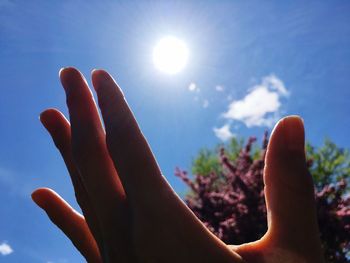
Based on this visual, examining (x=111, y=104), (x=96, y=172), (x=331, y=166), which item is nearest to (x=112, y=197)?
(x=96, y=172)

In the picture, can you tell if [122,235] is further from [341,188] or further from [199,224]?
[341,188]

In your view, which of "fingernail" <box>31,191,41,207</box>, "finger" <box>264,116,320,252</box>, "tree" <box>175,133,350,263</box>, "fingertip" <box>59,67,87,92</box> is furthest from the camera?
"tree" <box>175,133,350,263</box>

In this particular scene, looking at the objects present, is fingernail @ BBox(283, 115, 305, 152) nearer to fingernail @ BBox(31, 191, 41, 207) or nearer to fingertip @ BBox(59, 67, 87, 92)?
fingertip @ BBox(59, 67, 87, 92)

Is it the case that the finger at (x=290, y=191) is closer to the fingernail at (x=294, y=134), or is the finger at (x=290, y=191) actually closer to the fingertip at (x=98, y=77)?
the fingernail at (x=294, y=134)

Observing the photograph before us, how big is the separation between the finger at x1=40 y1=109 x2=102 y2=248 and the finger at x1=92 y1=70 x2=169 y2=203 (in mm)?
329

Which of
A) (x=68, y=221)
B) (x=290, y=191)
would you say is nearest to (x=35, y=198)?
(x=68, y=221)

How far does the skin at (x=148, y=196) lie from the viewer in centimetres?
95

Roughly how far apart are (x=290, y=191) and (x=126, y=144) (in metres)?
0.60

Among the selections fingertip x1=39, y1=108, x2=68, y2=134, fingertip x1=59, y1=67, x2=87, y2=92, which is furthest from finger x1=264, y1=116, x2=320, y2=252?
fingertip x1=39, y1=108, x2=68, y2=134

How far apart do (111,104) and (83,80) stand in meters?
0.20

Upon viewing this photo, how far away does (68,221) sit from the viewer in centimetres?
153

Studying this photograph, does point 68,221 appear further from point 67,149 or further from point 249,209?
point 249,209

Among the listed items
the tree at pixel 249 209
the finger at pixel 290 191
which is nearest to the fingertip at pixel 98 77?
the finger at pixel 290 191

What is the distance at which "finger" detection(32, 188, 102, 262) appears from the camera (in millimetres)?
1443
